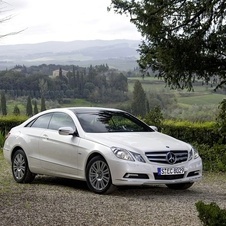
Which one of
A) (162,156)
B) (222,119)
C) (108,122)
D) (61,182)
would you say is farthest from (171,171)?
(222,119)

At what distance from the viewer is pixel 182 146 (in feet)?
31.5

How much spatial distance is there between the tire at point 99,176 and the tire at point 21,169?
185 centimetres

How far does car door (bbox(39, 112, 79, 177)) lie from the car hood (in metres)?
0.46

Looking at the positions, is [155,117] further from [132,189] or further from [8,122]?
[132,189]

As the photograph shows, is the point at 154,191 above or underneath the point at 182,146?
underneath

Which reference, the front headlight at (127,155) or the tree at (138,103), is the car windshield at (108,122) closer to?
the front headlight at (127,155)

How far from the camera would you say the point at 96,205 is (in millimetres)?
7883

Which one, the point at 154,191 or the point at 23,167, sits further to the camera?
the point at 23,167

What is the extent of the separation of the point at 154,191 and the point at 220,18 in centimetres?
632

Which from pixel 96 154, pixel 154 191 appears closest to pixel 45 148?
pixel 96 154

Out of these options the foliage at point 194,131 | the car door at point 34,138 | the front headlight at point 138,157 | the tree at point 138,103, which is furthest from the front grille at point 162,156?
the tree at point 138,103

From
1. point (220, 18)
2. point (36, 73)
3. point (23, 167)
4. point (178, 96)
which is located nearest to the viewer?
point (23, 167)

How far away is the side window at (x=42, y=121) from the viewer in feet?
35.6

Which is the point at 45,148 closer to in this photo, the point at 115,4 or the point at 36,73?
the point at 115,4
